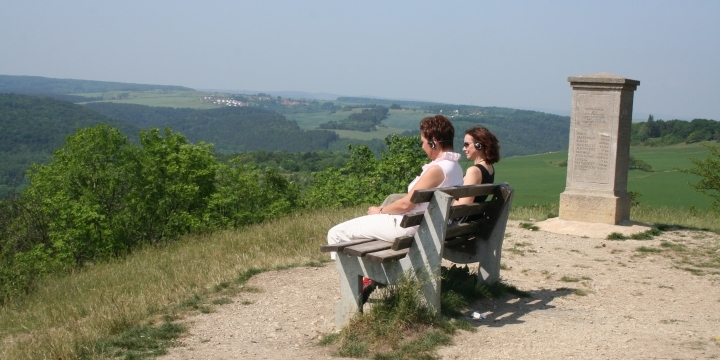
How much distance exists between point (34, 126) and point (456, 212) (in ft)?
305

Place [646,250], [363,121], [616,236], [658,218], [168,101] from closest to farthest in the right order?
[646,250], [616,236], [658,218], [363,121], [168,101]

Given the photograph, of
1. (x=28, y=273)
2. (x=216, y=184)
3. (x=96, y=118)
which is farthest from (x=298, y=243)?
(x=96, y=118)

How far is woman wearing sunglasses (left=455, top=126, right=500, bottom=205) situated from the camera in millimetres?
6066

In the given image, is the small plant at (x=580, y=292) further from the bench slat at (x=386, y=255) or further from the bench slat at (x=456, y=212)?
the bench slat at (x=386, y=255)

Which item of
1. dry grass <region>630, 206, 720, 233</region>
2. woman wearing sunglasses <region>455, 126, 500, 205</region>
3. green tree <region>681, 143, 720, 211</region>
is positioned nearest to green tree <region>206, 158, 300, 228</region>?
dry grass <region>630, 206, 720, 233</region>

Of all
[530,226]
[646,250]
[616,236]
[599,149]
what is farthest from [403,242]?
[599,149]

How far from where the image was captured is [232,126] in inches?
4966

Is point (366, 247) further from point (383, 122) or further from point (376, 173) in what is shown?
point (383, 122)

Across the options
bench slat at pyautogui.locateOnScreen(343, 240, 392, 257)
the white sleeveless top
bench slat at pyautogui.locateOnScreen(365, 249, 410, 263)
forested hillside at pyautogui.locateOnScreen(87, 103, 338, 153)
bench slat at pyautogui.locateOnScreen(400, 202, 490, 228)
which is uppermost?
the white sleeveless top

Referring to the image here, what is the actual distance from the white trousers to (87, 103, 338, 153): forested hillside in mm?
90698

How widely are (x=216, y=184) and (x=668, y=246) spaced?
56.1 feet

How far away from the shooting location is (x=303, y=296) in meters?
6.21

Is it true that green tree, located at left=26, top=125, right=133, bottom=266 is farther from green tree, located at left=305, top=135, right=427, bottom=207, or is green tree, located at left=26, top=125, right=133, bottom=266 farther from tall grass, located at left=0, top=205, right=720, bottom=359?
tall grass, located at left=0, top=205, right=720, bottom=359

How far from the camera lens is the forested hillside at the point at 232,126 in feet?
346
